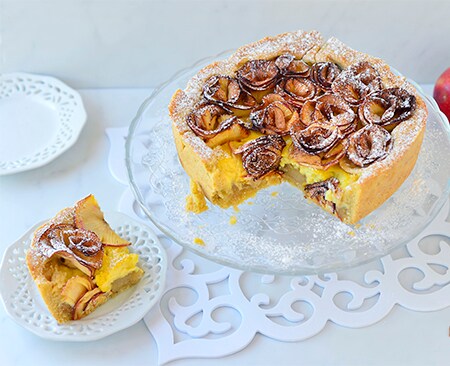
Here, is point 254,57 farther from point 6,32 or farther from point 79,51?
point 6,32

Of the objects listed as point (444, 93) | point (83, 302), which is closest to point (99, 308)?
point (83, 302)

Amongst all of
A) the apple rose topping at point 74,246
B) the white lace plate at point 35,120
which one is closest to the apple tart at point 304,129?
the apple rose topping at point 74,246

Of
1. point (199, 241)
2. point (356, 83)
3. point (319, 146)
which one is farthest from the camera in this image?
point (356, 83)

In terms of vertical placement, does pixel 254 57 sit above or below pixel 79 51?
above

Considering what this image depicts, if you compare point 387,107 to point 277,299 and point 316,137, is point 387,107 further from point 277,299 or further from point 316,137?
point 277,299

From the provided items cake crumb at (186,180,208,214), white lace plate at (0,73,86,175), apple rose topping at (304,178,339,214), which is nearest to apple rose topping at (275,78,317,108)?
apple rose topping at (304,178,339,214)

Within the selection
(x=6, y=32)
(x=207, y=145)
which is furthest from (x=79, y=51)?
(x=207, y=145)
